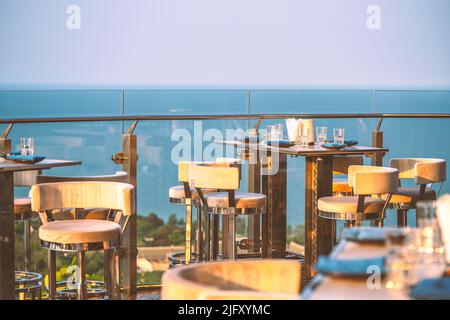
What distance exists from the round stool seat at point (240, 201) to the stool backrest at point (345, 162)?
4.00ft

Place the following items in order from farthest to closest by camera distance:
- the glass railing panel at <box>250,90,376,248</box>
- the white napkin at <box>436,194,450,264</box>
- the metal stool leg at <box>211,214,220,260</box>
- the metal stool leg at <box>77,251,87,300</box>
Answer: the glass railing panel at <box>250,90,376,248</box>, the metal stool leg at <box>211,214,220,260</box>, the metal stool leg at <box>77,251,87,300</box>, the white napkin at <box>436,194,450,264</box>

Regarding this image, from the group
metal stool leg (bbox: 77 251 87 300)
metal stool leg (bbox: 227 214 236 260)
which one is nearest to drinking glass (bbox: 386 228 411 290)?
metal stool leg (bbox: 77 251 87 300)

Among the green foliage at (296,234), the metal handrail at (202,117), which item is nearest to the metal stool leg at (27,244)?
the metal handrail at (202,117)

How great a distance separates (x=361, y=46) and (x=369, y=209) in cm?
716

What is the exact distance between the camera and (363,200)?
5.53m

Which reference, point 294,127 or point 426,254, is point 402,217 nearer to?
point 294,127

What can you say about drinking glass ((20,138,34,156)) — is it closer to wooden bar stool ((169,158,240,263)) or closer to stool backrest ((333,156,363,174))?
wooden bar stool ((169,158,240,263))

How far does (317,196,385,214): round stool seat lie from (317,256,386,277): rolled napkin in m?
3.08

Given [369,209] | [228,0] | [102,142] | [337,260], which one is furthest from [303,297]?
[228,0]

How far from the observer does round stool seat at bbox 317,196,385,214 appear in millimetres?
5559

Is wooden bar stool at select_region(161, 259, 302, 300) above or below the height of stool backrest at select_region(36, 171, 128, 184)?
below

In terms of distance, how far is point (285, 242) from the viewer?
265 inches

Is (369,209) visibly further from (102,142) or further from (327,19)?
(327,19)

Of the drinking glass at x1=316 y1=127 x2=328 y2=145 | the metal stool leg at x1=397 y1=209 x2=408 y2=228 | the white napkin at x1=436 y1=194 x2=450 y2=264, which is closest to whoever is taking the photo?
the white napkin at x1=436 y1=194 x2=450 y2=264
